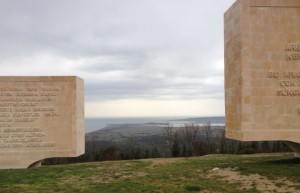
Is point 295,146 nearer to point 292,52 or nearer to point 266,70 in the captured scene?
point 266,70

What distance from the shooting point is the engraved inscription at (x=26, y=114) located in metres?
17.9

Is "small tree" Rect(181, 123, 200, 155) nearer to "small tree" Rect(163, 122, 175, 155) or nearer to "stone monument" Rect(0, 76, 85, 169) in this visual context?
"small tree" Rect(163, 122, 175, 155)

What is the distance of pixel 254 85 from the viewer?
14.0m

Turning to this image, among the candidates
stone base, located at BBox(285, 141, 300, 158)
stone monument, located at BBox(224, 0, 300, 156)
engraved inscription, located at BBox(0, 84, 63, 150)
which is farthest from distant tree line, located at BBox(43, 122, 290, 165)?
stone monument, located at BBox(224, 0, 300, 156)

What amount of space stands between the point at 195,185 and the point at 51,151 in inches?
302

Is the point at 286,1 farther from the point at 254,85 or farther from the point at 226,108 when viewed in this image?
the point at 226,108

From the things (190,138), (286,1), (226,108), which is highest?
(286,1)

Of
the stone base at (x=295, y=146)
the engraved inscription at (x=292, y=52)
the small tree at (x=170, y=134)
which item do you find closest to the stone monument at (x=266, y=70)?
the engraved inscription at (x=292, y=52)

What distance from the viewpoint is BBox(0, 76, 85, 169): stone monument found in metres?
17.9

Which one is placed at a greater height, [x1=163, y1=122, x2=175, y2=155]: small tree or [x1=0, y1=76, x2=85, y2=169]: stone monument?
[x1=0, y1=76, x2=85, y2=169]: stone monument

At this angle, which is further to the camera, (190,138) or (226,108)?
(190,138)

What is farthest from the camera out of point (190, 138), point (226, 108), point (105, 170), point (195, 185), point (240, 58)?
point (190, 138)

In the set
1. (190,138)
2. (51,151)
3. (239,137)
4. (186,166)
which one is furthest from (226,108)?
(190,138)

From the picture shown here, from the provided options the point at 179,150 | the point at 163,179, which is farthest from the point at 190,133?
the point at 163,179
